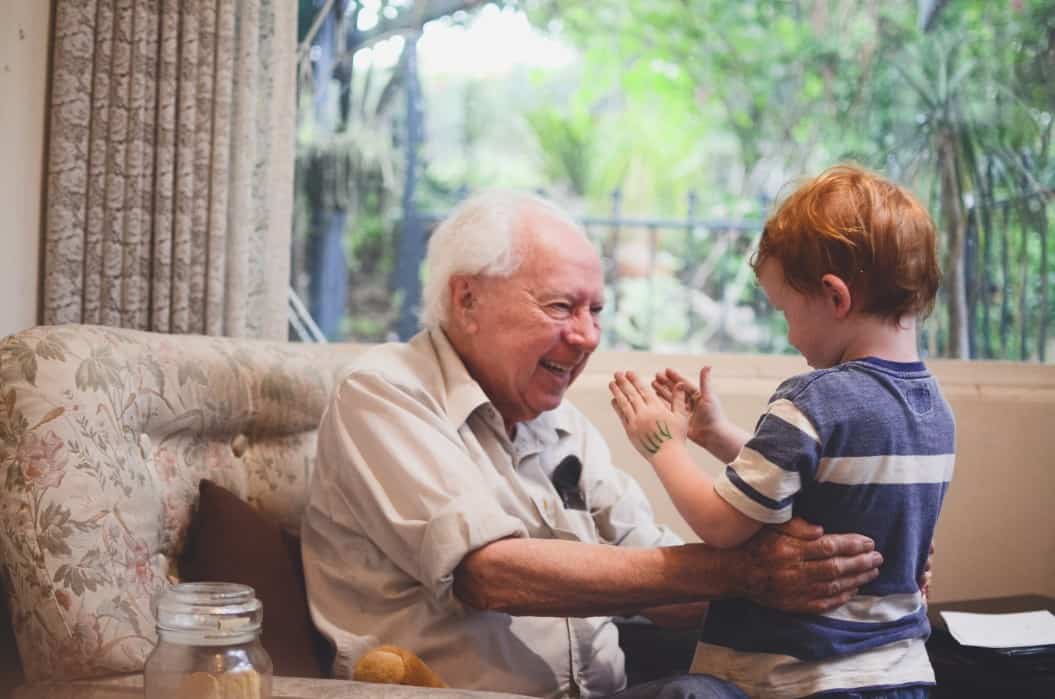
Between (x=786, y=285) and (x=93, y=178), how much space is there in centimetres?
146

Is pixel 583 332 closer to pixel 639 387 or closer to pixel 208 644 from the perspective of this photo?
pixel 639 387

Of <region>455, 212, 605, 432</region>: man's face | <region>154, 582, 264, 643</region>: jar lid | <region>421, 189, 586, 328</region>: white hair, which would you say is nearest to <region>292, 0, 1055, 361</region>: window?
<region>421, 189, 586, 328</region>: white hair

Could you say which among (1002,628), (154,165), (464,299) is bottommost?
(1002,628)

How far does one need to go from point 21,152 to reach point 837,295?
1545 millimetres

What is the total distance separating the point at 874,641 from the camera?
1331mm

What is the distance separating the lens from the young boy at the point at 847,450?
4.20 feet

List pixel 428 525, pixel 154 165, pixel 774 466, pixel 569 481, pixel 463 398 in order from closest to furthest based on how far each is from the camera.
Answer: pixel 774 466
pixel 428 525
pixel 463 398
pixel 569 481
pixel 154 165

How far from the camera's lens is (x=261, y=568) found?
1588 mm

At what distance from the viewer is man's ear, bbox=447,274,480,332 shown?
5.85 feet

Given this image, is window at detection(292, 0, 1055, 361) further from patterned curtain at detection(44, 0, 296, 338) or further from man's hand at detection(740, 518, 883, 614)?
man's hand at detection(740, 518, 883, 614)

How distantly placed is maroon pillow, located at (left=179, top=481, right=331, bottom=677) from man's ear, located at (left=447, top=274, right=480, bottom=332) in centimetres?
45

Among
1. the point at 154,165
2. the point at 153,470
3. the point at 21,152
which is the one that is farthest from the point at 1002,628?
the point at 21,152

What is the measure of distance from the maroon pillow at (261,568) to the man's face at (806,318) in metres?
0.83

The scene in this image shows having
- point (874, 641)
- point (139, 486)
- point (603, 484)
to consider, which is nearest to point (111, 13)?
point (139, 486)
